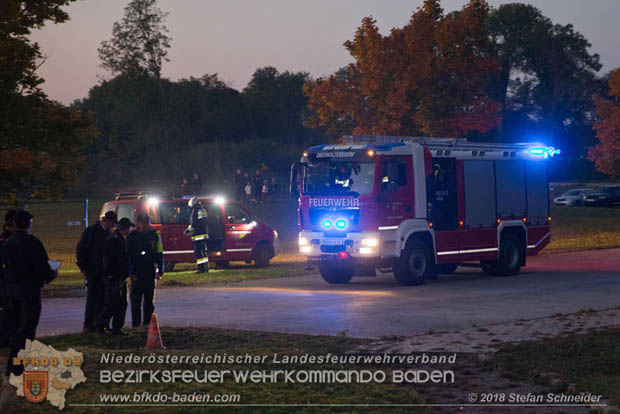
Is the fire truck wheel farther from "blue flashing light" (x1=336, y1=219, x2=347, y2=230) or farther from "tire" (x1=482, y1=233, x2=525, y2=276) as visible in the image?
"tire" (x1=482, y1=233, x2=525, y2=276)

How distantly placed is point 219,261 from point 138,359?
16248mm

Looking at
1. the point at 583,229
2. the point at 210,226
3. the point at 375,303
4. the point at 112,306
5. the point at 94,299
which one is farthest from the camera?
the point at 583,229

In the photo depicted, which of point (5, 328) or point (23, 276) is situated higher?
point (23, 276)

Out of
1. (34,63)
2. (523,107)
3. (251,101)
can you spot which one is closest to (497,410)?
(34,63)

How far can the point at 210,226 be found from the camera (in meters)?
25.1

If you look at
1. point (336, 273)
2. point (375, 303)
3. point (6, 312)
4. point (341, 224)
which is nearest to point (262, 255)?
point (336, 273)

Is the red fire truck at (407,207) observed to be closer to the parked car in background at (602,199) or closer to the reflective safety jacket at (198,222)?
the reflective safety jacket at (198,222)

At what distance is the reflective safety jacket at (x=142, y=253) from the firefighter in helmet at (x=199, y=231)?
9.65m

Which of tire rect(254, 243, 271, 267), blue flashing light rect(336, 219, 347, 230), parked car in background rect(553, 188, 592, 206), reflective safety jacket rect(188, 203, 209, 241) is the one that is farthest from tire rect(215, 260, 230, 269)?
parked car in background rect(553, 188, 592, 206)

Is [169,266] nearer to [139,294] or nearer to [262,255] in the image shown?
[262,255]

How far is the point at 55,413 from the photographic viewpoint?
811cm

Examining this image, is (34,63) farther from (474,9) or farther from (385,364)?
(474,9)

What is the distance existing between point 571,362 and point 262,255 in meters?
16.7

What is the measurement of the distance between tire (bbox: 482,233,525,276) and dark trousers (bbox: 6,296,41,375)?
48.0ft
